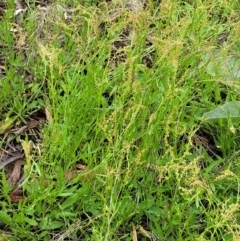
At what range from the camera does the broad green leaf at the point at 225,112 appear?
2.12 metres

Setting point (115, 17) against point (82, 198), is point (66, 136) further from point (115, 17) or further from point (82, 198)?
point (115, 17)

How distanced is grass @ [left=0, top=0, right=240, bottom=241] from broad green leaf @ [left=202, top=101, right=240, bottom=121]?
0.02m

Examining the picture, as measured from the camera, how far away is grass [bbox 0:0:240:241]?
71.3 inches

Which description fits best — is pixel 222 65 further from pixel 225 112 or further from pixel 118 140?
pixel 118 140

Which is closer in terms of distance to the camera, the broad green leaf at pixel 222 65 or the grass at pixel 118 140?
the grass at pixel 118 140

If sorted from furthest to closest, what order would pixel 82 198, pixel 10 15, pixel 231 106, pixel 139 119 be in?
pixel 10 15 → pixel 231 106 → pixel 139 119 → pixel 82 198

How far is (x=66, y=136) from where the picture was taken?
1.93 m

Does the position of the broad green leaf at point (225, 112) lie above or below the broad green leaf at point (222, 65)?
below

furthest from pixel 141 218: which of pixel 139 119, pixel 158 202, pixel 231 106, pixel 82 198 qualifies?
pixel 231 106

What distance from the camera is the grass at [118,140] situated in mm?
1811

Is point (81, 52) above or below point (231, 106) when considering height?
above

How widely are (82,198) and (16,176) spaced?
250mm

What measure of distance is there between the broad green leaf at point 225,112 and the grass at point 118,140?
22 millimetres

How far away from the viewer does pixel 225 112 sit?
213 centimetres
